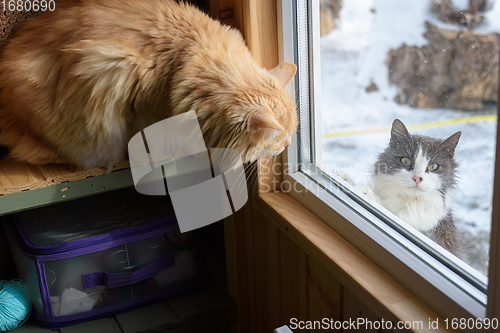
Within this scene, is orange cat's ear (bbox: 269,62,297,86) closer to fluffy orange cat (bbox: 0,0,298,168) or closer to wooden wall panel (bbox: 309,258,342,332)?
fluffy orange cat (bbox: 0,0,298,168)

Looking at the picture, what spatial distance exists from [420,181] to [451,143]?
15cm

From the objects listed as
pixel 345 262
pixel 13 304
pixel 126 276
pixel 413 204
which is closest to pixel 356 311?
pixel 345 262

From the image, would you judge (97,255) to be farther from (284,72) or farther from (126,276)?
(284,72)

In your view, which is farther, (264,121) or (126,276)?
(126,276)

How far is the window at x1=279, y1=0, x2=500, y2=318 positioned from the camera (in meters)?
0.66

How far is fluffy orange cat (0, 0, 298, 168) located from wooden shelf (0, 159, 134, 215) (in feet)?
0.10

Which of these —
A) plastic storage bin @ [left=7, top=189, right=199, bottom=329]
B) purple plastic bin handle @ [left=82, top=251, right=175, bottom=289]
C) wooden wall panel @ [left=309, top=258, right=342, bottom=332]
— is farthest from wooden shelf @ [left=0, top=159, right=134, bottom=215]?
wooden wall panel @ [left=309, top=258, right=342, bottom=332]

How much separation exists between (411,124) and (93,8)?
2.48 feet

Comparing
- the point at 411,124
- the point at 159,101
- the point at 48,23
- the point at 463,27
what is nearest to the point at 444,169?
the point at 411,124

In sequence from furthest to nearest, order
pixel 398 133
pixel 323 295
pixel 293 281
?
pixel 293 281, pixel 323 295, pixel 398 133

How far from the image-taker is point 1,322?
1.14 m

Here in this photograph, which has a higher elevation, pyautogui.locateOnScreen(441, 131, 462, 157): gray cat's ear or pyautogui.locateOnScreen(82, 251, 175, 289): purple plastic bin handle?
pyautogui.locateOnScreen(441, 131, 462, 157): gray cat's ear

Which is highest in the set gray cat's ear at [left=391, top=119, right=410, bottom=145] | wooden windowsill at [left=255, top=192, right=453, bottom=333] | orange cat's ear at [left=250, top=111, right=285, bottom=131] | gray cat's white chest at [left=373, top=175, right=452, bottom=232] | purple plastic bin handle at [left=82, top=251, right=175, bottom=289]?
orange cat's ear at [left=250, top=111, right=285, bottom=131]

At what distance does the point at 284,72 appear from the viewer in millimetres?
995
